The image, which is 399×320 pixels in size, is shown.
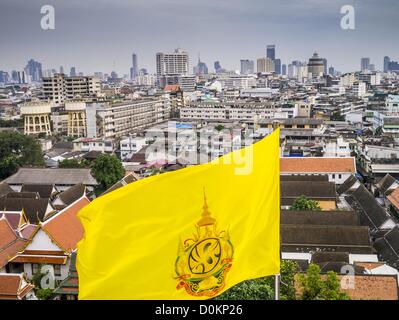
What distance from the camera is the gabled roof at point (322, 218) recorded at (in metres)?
7.46

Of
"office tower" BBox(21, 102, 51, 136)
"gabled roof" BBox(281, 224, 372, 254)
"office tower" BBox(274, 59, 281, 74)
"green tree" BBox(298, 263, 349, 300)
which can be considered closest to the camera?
"green tree" BBox(298, 263, 349, 300)

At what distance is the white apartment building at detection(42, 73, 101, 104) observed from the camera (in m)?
28.6

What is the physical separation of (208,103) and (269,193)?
23.7 meters

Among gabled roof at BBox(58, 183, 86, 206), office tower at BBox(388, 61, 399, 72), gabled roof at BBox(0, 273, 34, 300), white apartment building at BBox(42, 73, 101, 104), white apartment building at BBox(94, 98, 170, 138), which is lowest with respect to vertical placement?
gabled roof at BBox(58, 183, 86, 206)

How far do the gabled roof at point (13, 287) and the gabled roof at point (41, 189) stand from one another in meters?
5.24

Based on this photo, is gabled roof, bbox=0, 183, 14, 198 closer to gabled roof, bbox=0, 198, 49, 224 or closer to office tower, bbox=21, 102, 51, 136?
gabled roof, bbox=0, 198, 49, 224

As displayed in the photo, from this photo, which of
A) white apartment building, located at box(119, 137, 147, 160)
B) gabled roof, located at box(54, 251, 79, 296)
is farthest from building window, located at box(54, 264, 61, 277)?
white apartment building, located at box(119, 137, 147, 160)

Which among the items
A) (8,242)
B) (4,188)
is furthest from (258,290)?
(4,188)

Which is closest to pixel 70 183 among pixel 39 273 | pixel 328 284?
pixel 39 273

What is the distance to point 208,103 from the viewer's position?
83.7ft

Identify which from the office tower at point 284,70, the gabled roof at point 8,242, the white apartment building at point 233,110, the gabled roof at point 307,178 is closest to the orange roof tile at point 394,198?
the gabled roof at point 307,178

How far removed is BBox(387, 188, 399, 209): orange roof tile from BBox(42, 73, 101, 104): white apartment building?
22.3 metres

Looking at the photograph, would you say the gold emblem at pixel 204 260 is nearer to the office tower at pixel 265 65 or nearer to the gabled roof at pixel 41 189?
the gabled roof at pixel 41 189

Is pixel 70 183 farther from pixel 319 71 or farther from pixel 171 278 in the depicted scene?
pixel 319 71
